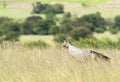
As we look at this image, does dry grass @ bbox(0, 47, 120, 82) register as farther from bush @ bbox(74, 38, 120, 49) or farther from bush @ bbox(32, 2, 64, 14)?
bush @ bbox(32, 2, 64, 14)

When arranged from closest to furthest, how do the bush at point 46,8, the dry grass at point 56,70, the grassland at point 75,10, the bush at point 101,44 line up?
the dry grass at point 56,70, the bush at point 101,44, the grassland at point 75,10, the bush at point 46,8

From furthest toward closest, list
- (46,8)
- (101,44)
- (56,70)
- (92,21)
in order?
1. (46,8)
2. (92,21)
3. (101,44)
4. (56,70)

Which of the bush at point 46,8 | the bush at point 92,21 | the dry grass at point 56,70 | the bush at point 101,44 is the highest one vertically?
the dry grass at point 56,70

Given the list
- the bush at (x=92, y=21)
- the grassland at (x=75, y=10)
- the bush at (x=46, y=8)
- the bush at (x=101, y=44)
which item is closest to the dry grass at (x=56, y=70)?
the bush at (x=101, y=44)

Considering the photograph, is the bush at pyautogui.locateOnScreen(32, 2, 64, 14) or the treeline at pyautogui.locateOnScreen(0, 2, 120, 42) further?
the bush at pyautogui.locateOnScreen(32, 2, 64, 14)

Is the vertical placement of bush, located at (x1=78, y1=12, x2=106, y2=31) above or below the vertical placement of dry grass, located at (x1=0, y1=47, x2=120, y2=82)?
below

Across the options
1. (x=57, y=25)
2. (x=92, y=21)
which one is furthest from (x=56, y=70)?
(x=92, y=21)

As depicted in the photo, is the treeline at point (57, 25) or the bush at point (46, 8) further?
the bush at point (46, 8)

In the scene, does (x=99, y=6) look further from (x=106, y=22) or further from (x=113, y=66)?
(x=113, y=66)

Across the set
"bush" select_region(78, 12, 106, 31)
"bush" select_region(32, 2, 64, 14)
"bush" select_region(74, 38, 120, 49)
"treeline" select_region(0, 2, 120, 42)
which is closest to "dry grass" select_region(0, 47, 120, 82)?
"bush" select_region(74, 38, 120, 49)

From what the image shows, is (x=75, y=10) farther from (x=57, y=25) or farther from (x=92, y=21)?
(x=57, y=25)

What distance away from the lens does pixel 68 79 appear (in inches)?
230

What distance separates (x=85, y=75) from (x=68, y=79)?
1.04 ft

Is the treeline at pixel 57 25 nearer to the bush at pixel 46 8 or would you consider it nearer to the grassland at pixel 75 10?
the grassland at pixel 75 10
